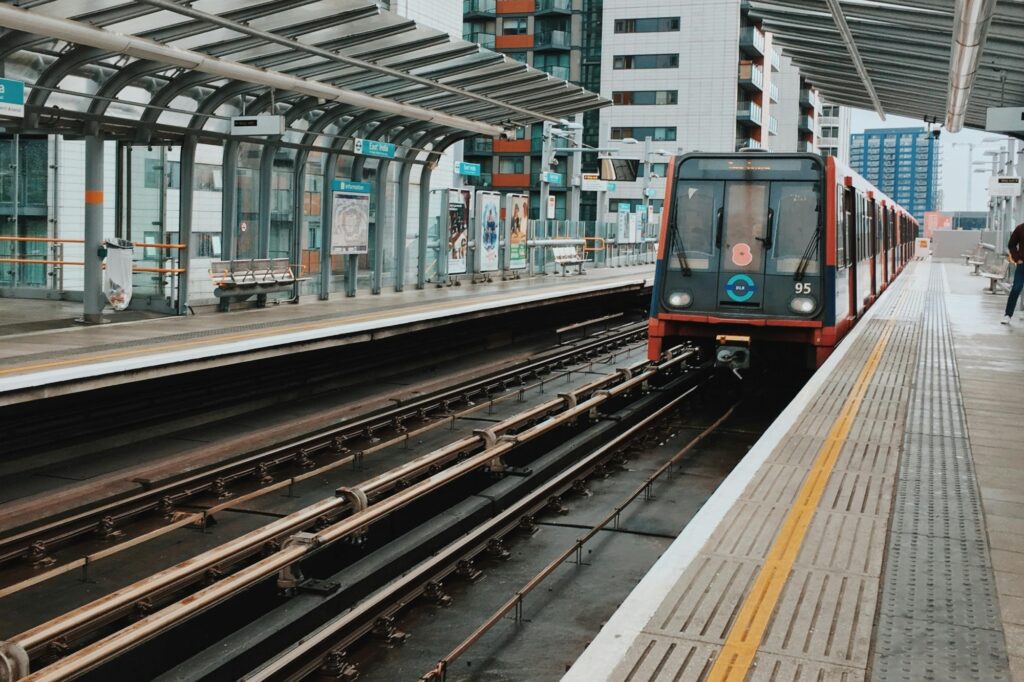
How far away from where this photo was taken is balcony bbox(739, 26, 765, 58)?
2837 inches

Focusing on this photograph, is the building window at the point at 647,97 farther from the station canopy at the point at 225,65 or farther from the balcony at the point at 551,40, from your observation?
the station canopy at the point at 225,65

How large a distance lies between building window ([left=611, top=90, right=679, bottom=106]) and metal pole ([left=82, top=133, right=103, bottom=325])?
201 feet

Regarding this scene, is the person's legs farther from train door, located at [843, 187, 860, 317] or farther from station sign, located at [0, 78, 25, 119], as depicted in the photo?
station sign, located at [0, 78, 25, 119]

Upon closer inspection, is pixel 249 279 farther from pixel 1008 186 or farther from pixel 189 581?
pixel 1008 186

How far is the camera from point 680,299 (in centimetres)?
1395

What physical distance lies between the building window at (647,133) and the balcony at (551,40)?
7047 millimetres

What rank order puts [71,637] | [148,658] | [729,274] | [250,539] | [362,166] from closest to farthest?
[148,658]
[71,637]
[250,539]
[729,274]
[362,166]

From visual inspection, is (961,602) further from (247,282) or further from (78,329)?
(247,282)

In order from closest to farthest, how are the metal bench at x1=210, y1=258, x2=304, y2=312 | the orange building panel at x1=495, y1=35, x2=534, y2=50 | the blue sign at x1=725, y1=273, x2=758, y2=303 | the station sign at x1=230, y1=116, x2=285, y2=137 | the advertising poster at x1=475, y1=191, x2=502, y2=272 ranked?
the blue sign at x1=725, y1=273, x2=758, y2=303 → the station sign at x1=230, y1=116, x2=285, y2=137 → the metal bench at x1=210, y1=258, x2=304, y2=312 → the advertising poster at x1=475, y1=191, x2=502, y2=272 → the orange building panel at x1=495, y1=35, x2=534, y2=50

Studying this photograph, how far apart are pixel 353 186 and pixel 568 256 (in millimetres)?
12867

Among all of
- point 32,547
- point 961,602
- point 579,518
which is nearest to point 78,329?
point 32,547

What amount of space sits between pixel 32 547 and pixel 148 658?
8.52 ft

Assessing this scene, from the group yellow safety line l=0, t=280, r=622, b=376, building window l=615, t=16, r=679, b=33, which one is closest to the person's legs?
yellow safety line l=0, t=280, r=622, b=376

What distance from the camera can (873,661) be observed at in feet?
14.7
